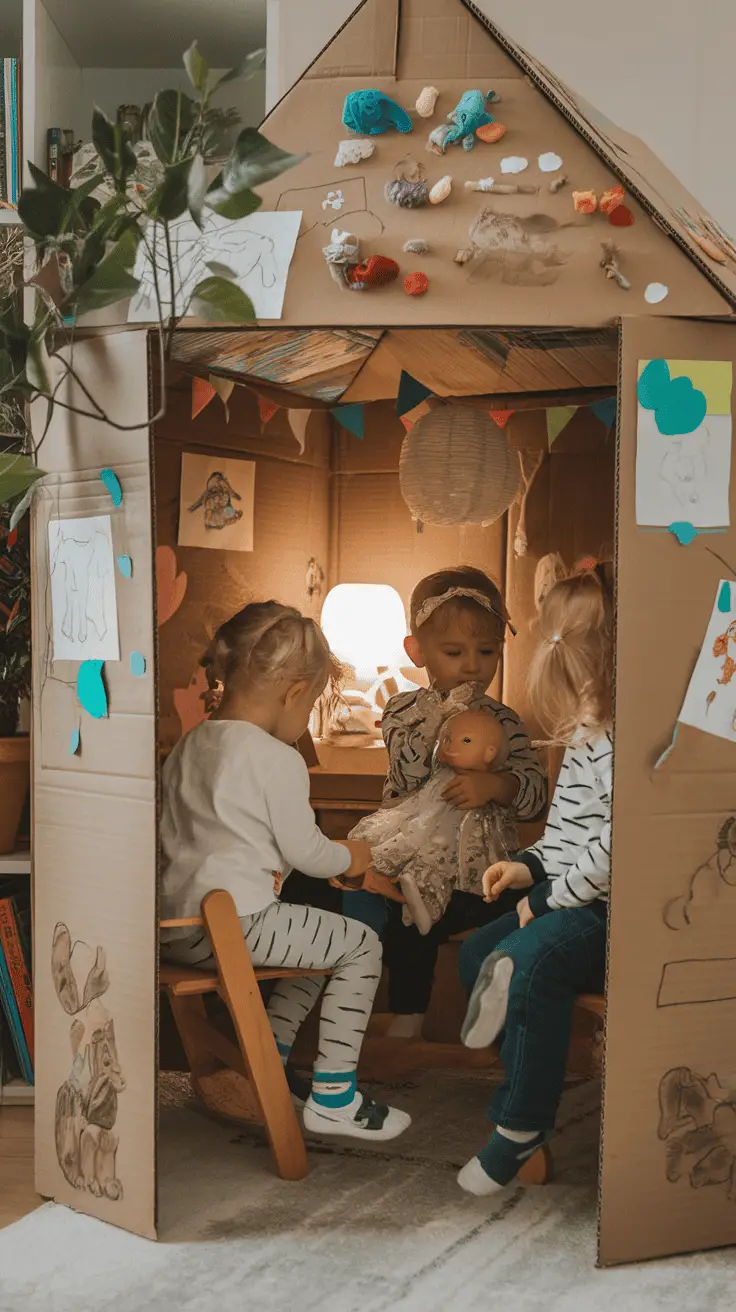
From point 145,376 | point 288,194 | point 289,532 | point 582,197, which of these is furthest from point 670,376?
point 289,532

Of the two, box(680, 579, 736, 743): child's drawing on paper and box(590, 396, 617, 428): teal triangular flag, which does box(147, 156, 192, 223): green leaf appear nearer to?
box(680, 579, 736, 743): child's drawing on paper

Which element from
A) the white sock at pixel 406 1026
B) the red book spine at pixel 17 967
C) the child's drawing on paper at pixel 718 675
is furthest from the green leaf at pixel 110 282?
the white sock at pixel 406 1026

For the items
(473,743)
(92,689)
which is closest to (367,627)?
(473,743)

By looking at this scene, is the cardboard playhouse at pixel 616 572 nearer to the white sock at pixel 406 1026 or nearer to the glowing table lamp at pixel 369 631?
the white sock at pixel 406 1026

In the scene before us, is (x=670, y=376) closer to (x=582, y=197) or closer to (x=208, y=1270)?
(x=582, y=197)

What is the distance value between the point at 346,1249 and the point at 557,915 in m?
0.64

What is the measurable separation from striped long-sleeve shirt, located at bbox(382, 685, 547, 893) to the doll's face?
0.06 metres

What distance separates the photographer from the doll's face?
2723mm

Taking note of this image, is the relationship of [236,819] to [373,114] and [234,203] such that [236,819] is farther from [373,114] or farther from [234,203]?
[373,114]

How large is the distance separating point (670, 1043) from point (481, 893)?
31.0 inches

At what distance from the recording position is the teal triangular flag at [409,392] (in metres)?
2.83

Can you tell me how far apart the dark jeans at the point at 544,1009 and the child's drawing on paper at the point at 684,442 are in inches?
28.2

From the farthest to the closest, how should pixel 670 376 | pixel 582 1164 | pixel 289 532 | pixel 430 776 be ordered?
pixel 289 532, pixel 430 776, pixel 582 1164, pixel 670 376

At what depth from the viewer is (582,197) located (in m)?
1.86
